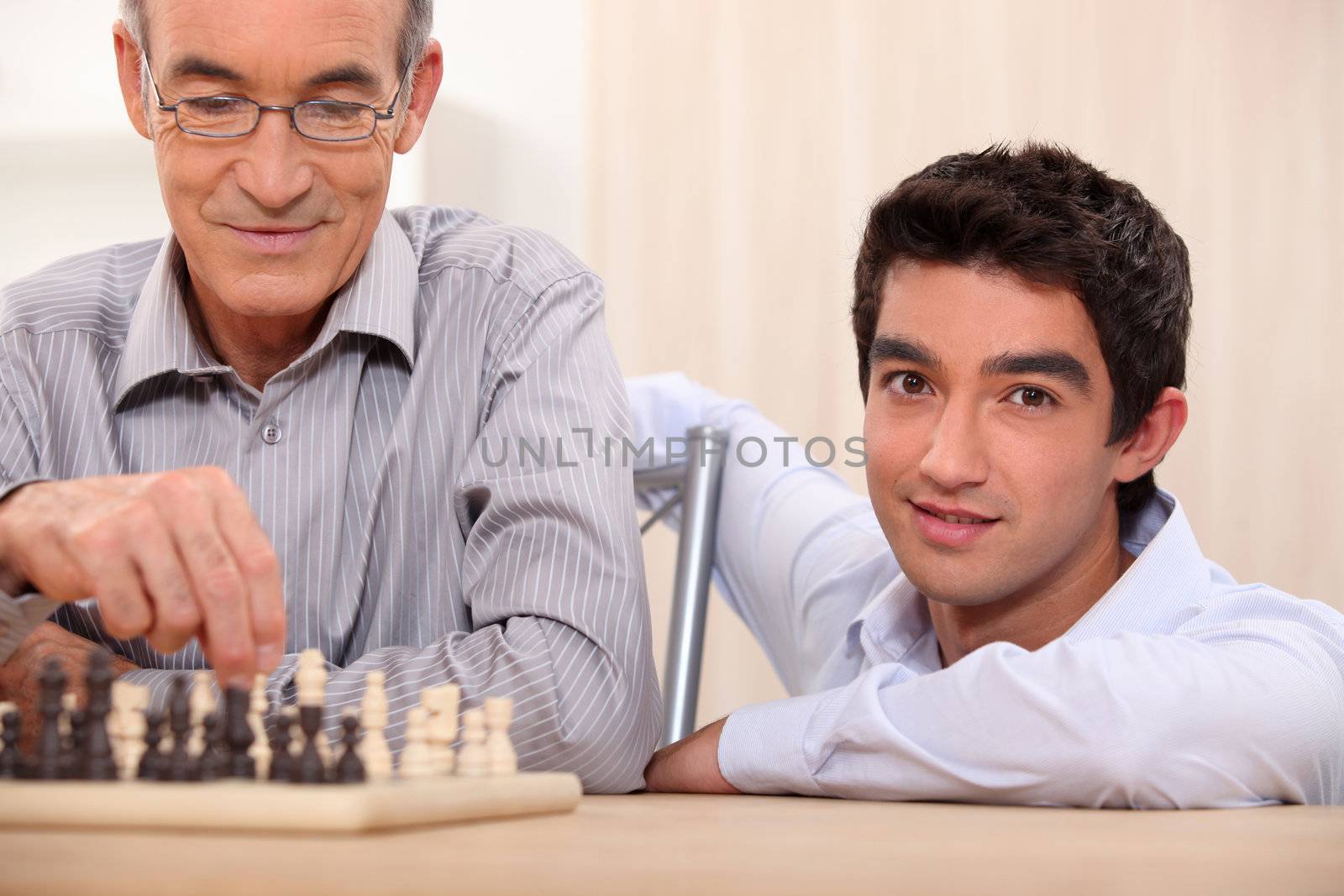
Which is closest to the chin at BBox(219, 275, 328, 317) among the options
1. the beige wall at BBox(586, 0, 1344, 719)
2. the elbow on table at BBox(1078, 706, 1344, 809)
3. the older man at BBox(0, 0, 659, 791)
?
the older man at BBox(0, 0, 659, 791)

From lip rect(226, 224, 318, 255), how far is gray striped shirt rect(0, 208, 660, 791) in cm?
9

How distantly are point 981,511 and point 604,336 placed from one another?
0.49 metres

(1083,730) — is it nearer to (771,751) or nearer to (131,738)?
(771,751)

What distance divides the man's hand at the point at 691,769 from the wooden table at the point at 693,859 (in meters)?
0.35

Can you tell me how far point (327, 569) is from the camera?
149cm

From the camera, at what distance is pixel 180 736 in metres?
0.85

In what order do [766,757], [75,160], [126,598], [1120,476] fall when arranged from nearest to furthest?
[126,598], [766,757], [1120,476], [75,160]

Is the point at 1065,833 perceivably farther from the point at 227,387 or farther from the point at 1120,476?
the point at 227,387

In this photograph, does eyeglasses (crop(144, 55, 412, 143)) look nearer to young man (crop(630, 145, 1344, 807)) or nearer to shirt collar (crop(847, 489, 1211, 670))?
young man (crop(630, 145, 1344, 807))

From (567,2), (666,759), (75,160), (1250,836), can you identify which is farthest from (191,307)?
(567,2)

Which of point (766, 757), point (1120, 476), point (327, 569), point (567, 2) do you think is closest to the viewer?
point (766, 757)

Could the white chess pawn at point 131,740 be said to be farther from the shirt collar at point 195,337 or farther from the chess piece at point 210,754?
the shirt collar at point 195,337

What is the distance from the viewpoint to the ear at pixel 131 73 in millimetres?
1541

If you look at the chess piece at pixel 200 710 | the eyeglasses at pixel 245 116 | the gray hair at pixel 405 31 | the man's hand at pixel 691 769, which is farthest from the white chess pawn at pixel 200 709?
the gray hair at pixel 405 31
